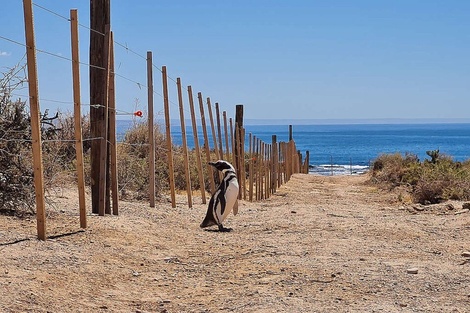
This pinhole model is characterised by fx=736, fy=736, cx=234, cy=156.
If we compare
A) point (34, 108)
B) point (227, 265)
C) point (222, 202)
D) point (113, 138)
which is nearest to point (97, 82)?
point (113, 138)

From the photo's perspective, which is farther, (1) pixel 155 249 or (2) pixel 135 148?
(2) pixel 135 148

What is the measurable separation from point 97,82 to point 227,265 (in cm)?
429

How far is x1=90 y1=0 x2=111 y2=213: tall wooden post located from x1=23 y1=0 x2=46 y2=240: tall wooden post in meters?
2.96

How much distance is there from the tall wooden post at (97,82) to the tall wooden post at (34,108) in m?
2.96

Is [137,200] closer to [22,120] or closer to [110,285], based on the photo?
[22,120]

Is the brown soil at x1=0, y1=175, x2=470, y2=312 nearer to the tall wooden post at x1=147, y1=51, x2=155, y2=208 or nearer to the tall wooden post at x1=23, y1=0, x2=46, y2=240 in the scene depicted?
the tall wooden post at x1=147, y1=51, x2=155, y2=208

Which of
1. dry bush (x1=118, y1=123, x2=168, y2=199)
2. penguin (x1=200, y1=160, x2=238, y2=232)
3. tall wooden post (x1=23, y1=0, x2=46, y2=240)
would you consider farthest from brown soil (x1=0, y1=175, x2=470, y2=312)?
dry bush (x1=118, y1=123, x2=168, y2=199)

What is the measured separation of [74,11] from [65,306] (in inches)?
190

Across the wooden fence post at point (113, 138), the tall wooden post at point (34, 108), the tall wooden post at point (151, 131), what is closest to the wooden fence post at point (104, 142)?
the wooden fence post at point (113, 138)

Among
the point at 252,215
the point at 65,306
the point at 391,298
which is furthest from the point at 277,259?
the point at 252,215

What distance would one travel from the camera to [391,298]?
291 inches

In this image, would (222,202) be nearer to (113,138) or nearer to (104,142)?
(113,138)

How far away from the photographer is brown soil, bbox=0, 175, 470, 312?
7.26m

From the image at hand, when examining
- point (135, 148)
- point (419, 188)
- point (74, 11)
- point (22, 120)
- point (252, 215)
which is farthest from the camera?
point (135, 148)
